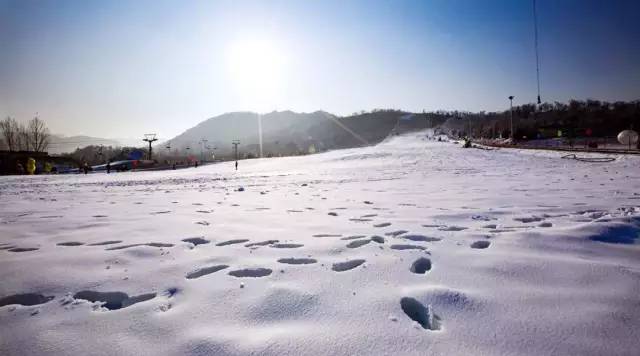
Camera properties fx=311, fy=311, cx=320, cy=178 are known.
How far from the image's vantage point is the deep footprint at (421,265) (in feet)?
9.15

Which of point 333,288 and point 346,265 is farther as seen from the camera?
point 346,265

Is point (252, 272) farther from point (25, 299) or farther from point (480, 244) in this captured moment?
point (480, 244)

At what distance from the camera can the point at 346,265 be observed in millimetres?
2959

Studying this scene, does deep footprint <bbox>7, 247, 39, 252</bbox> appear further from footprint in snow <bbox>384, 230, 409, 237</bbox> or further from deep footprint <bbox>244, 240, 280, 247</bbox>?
footprint in snow <bbox>384, 230, 409, 237</bbox>

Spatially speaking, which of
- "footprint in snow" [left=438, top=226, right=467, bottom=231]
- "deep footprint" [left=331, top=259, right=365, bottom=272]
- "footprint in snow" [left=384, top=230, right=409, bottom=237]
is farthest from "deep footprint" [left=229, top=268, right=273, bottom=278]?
"footprint in snow" [left=438, top=226, right=467, bottom=231]

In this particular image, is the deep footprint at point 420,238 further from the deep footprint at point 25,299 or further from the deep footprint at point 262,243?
the deep footprint at point 25,299

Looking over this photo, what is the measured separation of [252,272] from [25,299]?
1757 mm

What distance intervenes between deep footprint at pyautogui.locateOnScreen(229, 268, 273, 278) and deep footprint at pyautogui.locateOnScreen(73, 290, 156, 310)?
2.20ft

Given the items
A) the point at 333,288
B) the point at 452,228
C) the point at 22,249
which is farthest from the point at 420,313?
the point at 22,249

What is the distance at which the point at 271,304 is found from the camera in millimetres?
2201

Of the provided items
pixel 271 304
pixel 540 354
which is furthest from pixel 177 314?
pixel 540 354

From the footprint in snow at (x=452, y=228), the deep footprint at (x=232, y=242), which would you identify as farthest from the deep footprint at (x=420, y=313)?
the deep footprint at (x=232, y=242)

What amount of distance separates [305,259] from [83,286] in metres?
1.92

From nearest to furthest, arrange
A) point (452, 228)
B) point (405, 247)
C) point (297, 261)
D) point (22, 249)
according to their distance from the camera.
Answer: point (297, 261) < point (405, 247) < point (22, 249) < point (452, 228)
